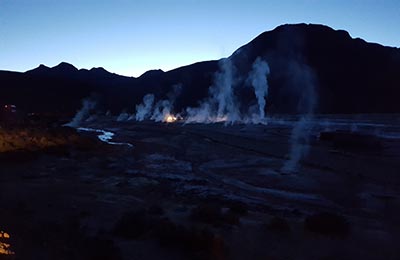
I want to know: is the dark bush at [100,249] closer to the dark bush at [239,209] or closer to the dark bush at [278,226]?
the dark bush at [278,226]

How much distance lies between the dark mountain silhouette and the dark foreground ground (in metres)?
80.8

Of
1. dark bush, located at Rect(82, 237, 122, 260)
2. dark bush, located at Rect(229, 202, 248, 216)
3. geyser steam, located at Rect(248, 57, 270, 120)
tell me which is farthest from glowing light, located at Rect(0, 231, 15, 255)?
geyser steam, located at Rect(248, 57, 270, 120)

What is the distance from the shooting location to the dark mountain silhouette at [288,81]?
10888cm

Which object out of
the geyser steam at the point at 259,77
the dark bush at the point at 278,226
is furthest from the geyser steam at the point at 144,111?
the dark bush at the point at 278,226

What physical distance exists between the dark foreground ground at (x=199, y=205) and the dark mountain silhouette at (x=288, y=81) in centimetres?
8081

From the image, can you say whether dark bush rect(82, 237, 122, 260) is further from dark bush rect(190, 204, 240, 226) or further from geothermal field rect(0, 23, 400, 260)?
dark bush rect(190, 204, 240, 226)

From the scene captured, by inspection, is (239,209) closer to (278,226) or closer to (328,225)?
(278,226)

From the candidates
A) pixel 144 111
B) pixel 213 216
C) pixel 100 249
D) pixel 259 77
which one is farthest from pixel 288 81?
pixel 100 249

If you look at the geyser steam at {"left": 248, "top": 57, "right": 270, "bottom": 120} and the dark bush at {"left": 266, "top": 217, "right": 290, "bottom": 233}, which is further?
the geyser steam at {"left": 248, "top": 57, "right": 270, "bottom": 120}

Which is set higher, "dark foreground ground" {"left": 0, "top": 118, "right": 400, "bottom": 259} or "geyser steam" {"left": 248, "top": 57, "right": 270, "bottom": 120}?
"geyser steam" {"left": 248, "top": 57, "right": 270, "bottom": 120}

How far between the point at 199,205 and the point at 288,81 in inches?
4590

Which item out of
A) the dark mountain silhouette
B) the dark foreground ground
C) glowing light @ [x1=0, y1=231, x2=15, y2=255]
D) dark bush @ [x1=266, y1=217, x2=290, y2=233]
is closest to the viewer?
glowing light @ [x1=0, y1=231, x2=15, y2=255]

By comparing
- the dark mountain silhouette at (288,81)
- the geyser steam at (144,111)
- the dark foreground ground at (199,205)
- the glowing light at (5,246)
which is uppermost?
the dark mountain silhouette at (288,81)

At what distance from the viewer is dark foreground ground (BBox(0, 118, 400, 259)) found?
895 centimetres
